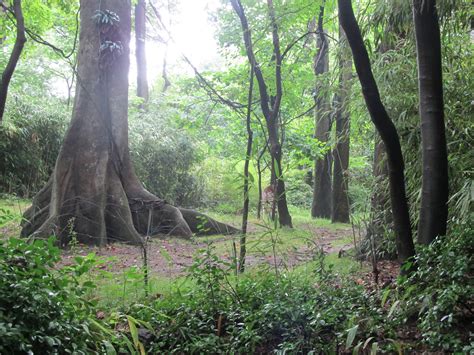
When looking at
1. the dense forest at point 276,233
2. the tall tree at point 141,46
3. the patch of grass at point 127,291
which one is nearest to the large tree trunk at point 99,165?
the dense forest at point 276,233

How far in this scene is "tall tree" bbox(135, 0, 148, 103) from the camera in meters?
22.0

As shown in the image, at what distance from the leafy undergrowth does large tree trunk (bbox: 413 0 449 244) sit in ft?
0.65

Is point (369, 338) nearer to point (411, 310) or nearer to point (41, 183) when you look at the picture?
point (411, 310)

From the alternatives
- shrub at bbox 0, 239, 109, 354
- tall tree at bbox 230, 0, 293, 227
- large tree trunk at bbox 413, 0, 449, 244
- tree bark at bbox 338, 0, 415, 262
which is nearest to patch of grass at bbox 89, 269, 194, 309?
shrub at bbox 0, 239, 109, 354

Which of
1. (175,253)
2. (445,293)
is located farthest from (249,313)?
(175,253)

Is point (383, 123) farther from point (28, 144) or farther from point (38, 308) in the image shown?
point (28, 144)

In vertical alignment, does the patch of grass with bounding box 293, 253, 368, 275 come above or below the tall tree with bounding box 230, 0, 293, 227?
below

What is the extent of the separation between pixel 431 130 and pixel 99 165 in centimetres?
628

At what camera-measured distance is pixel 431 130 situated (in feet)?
12.2

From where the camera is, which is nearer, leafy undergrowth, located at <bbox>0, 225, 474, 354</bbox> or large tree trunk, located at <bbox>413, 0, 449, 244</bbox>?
leafy undergrowth, located at <bbox>0, 225, 474, 354</bbox>

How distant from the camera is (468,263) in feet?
11.1

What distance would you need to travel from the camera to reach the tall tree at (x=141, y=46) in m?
22.0

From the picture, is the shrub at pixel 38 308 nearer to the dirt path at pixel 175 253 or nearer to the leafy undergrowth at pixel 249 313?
the leafy undergrowth at pixel 249 313

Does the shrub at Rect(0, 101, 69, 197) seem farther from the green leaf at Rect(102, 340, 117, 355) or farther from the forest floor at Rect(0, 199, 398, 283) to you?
the green leaf at Rect(102, 340, 117, 355)
